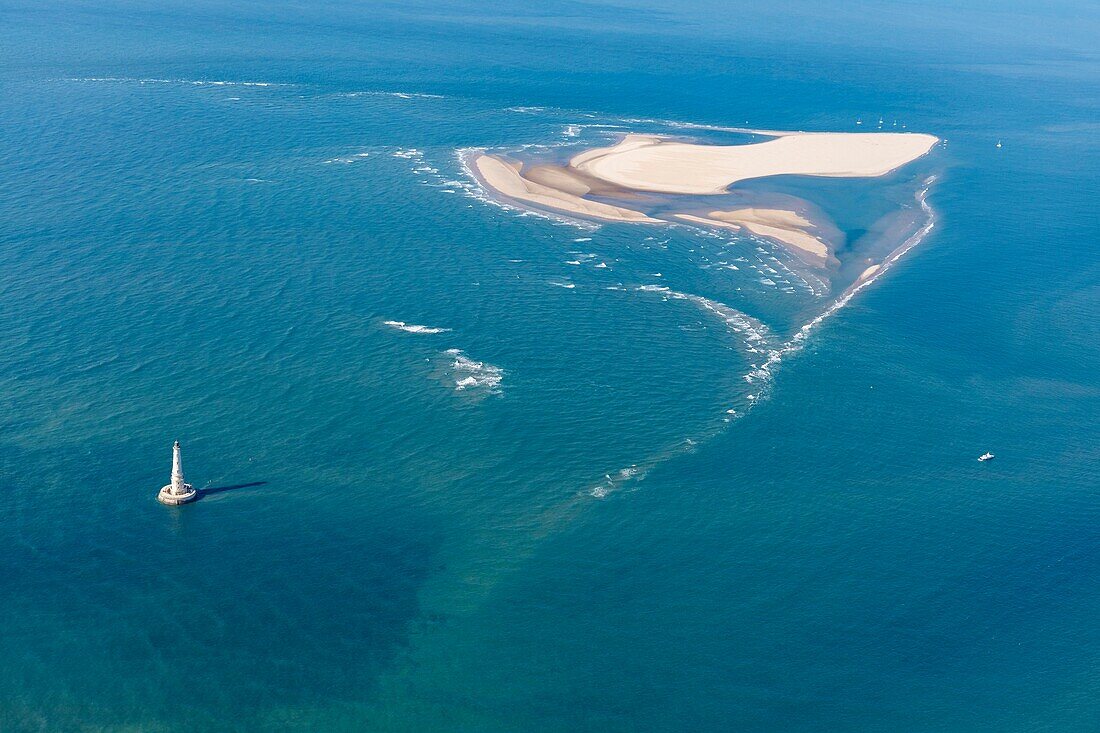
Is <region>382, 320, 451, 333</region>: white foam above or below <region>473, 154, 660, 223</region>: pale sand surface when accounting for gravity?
below

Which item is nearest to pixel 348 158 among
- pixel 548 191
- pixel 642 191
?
pixel 548 191

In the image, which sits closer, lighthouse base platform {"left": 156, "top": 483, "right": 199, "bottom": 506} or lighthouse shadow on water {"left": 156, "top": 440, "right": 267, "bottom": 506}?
lighthouse shadow on water {"left": 156, "top": 440, "right": 267, "bottom": 506}

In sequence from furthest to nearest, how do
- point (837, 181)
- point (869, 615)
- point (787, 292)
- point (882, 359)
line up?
point (837, 181) < point (787, 292) < point (882, 359) < point (869, 615)

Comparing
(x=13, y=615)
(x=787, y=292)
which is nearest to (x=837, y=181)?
(x=787, y=292)

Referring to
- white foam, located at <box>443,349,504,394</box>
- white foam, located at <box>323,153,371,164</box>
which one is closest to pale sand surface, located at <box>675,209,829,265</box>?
white foam, located at <box>323,153,371,164</box>

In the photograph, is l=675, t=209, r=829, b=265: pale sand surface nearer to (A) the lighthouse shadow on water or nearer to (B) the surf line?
(B) the surf line

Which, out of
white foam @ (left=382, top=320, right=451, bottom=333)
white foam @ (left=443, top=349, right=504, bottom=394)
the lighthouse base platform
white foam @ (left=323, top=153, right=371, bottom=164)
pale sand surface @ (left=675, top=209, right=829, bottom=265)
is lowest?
the lighthouse base platform

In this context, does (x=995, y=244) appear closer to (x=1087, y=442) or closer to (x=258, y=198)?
(x=1087, y=442)
